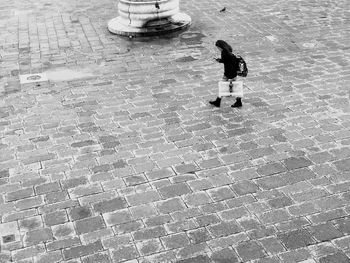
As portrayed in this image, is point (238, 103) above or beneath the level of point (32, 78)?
above

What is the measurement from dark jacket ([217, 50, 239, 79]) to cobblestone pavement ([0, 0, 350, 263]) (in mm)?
646

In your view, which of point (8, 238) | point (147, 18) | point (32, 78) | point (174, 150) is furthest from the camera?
point (147, 18)

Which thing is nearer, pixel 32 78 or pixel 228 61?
pixel 228 61

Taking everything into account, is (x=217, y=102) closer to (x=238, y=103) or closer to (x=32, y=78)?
(x=238, y=103)

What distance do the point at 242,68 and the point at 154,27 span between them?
4.62 meters

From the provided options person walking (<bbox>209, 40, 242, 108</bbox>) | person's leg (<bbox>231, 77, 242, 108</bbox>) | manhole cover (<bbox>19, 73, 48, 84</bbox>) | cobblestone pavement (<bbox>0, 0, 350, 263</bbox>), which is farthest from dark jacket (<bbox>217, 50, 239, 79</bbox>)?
manhole cover (<bbox>19, 73, 48, 84</bbox>)

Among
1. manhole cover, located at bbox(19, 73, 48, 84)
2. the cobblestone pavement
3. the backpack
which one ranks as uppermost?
the backpack

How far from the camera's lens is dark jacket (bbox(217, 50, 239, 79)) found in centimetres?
830

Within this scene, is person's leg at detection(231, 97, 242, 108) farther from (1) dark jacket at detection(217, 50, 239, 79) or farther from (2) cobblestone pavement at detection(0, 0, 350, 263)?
(1) dark jacket at detection(217, 50, 239, 79)

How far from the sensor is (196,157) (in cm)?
712

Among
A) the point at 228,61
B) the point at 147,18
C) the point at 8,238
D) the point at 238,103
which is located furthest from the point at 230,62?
the point at 147,18

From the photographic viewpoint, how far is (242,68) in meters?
Result: 8.54

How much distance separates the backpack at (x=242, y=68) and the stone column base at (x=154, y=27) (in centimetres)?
447

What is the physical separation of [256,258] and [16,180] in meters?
3.48
